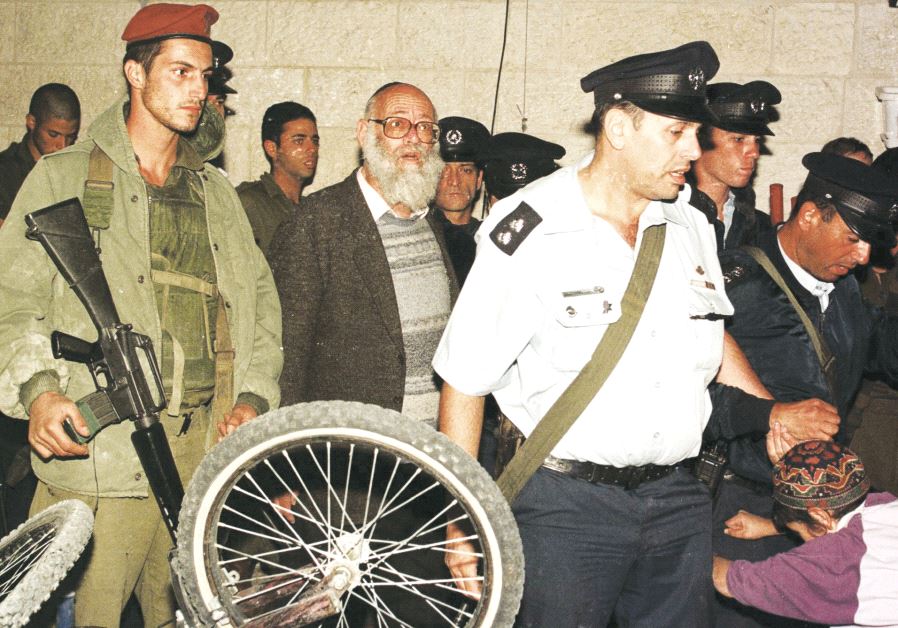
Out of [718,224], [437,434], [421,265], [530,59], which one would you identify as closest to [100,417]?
[437,434]

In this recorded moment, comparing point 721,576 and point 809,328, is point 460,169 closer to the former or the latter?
point 809,328

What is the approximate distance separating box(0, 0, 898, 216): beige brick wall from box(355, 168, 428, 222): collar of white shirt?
277 cm

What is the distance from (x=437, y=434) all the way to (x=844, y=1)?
17.3 ft

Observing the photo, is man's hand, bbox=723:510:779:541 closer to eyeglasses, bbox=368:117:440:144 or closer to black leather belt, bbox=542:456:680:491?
black leather belt, bbox=542:456:680:491

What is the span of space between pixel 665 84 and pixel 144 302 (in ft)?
5.34

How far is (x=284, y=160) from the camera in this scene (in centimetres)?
567

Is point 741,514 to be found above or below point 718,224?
below

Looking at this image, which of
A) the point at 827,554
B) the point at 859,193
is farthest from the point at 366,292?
the point at 859,193

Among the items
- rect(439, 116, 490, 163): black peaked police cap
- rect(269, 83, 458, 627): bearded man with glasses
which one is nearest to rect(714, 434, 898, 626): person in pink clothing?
rect(269, 83, 458, 627): bearded man with glasses

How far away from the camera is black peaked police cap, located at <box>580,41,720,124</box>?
8.34ft

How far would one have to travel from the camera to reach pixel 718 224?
4434 millimetres

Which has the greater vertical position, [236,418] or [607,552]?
[236,418]

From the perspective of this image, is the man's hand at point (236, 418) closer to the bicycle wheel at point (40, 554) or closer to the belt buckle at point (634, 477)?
the bicycle wheel at point (40, 554)

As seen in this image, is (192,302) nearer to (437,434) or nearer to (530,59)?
(437,434)
